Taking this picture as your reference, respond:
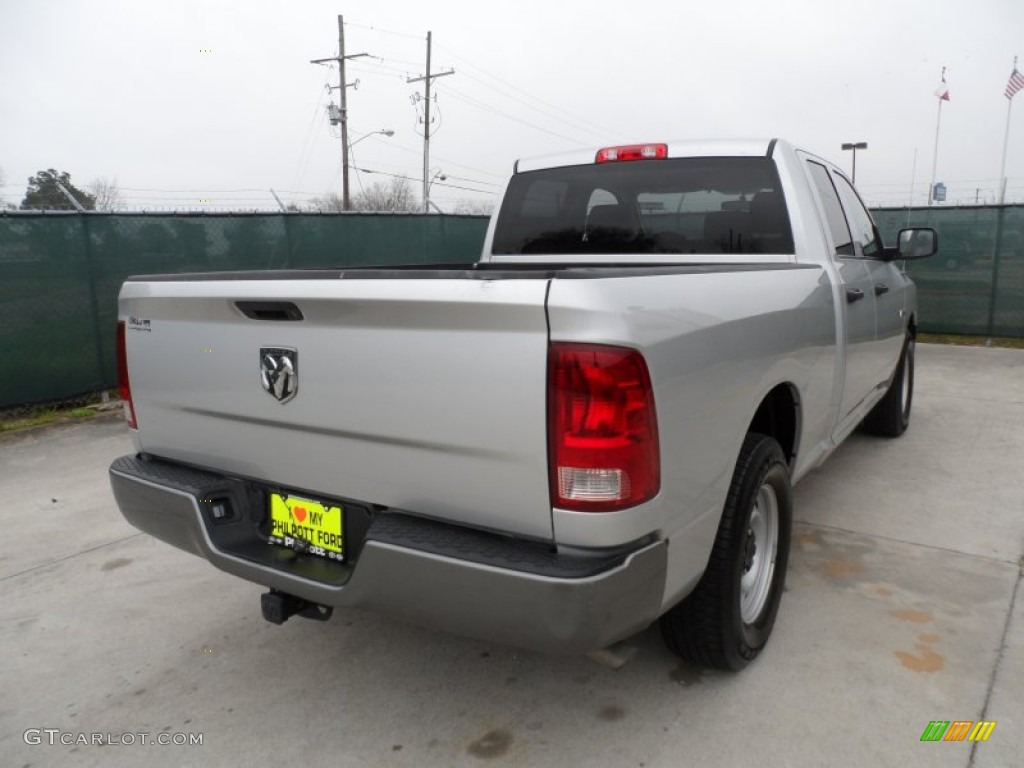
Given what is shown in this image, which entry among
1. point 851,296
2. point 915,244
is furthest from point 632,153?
point 915,244

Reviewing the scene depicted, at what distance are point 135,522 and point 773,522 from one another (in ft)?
7.50

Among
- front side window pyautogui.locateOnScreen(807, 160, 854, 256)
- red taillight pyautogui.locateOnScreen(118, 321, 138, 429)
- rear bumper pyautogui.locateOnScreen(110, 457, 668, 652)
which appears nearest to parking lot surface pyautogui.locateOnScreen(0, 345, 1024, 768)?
rear bumper pyautogui.locateOnScreen(110, 457, 668, 652)

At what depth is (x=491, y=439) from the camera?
6.22 ft

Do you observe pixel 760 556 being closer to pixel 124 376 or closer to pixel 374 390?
pixel 374 390

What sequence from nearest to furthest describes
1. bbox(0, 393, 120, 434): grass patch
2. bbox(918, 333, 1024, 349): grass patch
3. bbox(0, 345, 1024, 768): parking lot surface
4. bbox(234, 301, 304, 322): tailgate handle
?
bbox(234, 301, 304, 322): tailgate handle → bbox(0, 345, 1024, 768): parking lot surface → bbox(0, 393, 120, 434): grass patch → bbox(918, 333, 1024, 349): grass patch

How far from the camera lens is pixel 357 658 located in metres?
2.88

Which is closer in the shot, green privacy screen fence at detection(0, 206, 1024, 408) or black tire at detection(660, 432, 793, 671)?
black tire at detection(660, 432, 793, 671)

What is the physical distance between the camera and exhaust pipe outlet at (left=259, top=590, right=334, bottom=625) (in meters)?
2.43

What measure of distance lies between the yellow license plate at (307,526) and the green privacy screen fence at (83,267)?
17.7ft

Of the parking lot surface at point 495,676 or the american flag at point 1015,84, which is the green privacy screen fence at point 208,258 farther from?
the american flag at point 1015,84

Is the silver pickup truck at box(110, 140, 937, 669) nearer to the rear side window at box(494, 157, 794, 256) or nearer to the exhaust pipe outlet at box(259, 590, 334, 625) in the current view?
the exhaust pipe outlet at box(259, 590, 334, 625)

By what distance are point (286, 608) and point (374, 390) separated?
869 mm

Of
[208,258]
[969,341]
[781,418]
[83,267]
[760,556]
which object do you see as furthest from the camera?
[969,341]

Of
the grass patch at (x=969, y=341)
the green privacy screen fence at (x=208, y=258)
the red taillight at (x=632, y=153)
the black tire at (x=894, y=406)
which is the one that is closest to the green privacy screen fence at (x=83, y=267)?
the green privacy screen fence at (x=208, y=258)
